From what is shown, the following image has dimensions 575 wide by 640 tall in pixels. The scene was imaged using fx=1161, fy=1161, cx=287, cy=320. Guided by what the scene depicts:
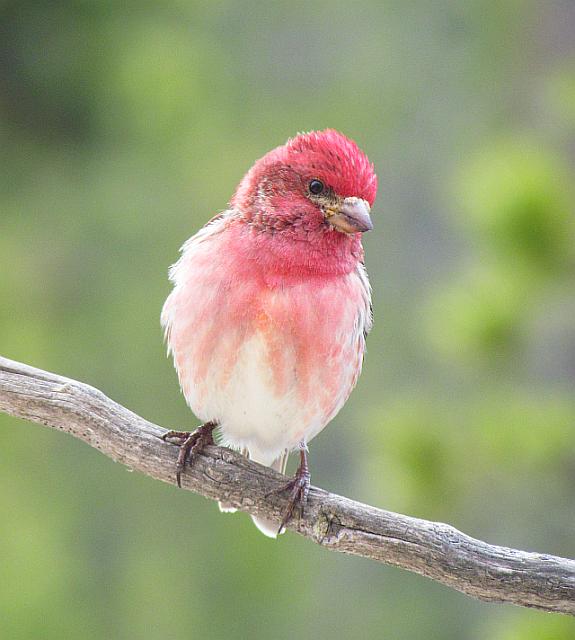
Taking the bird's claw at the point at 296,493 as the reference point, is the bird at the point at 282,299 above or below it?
above

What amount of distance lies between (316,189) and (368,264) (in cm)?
560

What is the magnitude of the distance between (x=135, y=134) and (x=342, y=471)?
344 cm

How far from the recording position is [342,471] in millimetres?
9633

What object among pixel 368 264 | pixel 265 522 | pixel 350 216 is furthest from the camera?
pixel 368 264

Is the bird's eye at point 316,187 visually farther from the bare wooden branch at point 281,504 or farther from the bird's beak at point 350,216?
the bare wooden branch at point 281,504

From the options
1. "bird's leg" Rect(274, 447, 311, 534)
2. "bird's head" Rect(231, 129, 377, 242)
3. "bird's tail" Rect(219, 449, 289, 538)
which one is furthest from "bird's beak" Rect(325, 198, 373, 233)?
"bird's tail" Rect(219, 449, 289, 538)

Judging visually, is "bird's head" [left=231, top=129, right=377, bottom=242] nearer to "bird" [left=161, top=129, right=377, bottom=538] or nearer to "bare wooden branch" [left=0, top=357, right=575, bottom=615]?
"bird" [left=161, top=129, right=377, bottom=538]

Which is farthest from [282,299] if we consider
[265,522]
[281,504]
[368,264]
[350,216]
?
[368,264]

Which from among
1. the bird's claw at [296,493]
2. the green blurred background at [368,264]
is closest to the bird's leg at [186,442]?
the bird's claw at [296,493]

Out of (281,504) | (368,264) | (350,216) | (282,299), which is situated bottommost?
(281,504)

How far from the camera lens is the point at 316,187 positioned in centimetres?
434

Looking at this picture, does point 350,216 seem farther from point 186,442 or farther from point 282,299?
point 186,442

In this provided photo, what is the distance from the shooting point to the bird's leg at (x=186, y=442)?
431 cm

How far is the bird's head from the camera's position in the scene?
4.28m
